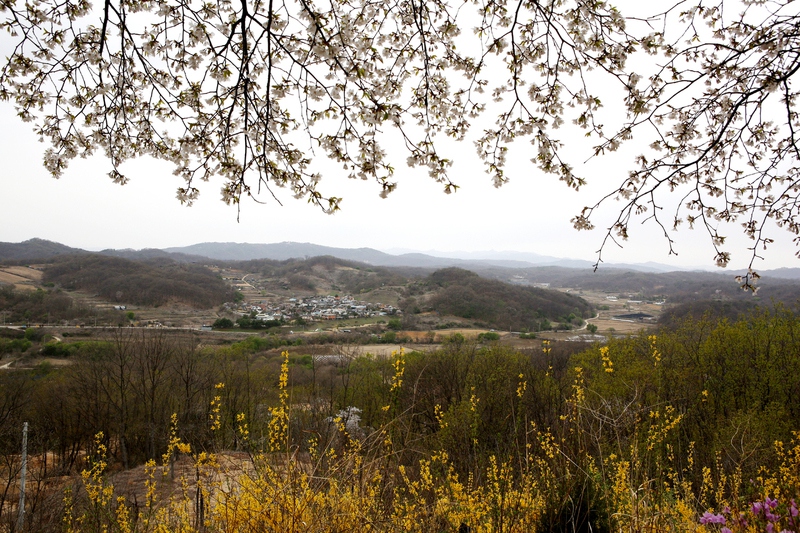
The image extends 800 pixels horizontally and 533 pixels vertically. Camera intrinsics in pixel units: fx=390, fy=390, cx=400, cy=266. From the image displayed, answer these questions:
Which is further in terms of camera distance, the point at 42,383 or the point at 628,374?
the point at 42,383

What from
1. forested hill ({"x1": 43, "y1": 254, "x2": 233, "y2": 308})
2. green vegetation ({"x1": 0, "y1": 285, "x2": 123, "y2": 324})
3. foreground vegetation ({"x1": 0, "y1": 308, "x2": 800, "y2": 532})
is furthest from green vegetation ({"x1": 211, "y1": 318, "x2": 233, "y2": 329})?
foreground vegetation ({"x1": 0, "y1": 308, "x2": 800, "y2": 532})

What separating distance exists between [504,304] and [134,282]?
77960mm

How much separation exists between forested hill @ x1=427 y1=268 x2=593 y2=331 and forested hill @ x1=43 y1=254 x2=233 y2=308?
50.7 meters

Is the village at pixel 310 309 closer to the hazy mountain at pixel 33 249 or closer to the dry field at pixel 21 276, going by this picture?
the dry field at pixel 21 276

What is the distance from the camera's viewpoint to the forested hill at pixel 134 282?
77.6m

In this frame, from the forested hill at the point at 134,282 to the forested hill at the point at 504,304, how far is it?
50669 mm

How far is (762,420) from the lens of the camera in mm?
11164

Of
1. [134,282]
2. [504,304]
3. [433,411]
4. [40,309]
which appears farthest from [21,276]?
[504,304]

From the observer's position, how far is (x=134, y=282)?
263ft

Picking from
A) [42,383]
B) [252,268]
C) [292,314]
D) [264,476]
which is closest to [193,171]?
[264,476]

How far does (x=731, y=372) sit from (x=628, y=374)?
4458 mm

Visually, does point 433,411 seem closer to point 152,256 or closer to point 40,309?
point 40,309

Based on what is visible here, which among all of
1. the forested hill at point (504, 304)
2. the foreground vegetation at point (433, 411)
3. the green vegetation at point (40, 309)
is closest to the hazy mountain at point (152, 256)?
the green vegetation at point (40, 309)

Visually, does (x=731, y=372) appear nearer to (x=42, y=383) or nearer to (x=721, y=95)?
(x=721, y=95)
